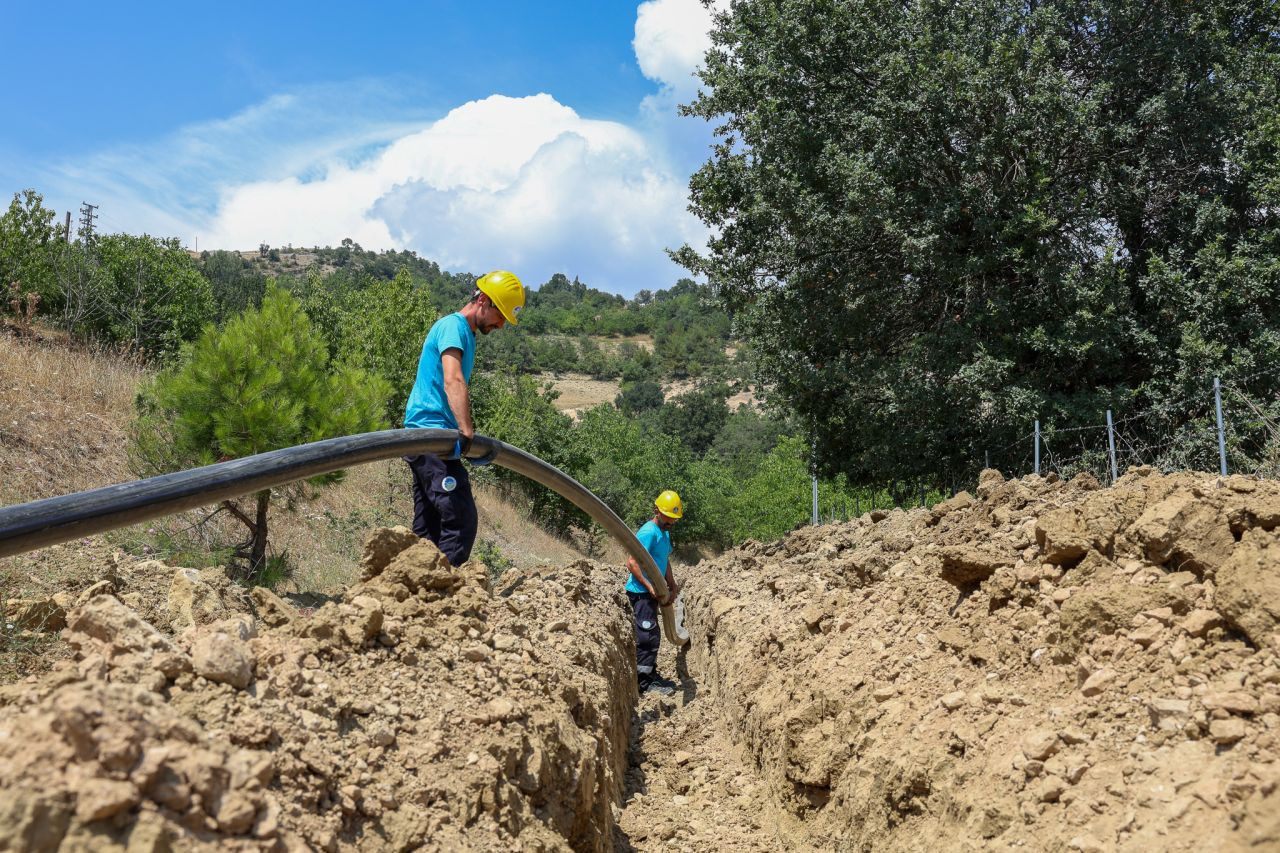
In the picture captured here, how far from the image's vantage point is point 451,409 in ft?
16.5

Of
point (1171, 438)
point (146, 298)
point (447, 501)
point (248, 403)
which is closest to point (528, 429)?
point (146, 298)

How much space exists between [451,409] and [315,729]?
2.70 m

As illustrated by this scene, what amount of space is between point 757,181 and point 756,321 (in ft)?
8.56

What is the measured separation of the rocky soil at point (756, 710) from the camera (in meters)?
2.01

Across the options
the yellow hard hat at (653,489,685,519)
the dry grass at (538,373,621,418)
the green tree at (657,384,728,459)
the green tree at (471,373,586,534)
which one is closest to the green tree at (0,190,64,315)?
the green tree at (471,373,586,534)

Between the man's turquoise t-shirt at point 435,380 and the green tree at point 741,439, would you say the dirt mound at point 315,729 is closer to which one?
the man's turquoise t-shirt at point 435,380

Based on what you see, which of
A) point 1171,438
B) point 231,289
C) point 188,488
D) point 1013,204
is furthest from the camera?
point 231,289

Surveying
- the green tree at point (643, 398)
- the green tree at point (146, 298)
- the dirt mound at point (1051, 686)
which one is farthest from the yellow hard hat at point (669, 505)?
the green tree at point (643, 398)

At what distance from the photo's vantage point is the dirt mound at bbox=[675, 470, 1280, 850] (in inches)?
108

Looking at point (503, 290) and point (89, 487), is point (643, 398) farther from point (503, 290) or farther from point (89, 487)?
point (503, 290)

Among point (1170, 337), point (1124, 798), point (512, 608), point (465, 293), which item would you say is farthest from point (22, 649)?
point (465, 293)

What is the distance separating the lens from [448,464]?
5.07m

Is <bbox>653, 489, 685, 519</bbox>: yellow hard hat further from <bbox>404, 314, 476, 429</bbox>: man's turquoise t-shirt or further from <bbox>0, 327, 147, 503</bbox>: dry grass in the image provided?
<bbox>0, 327, 147, 503</bbox>: dry grass

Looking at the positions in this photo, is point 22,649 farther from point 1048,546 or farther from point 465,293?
point 465,293
